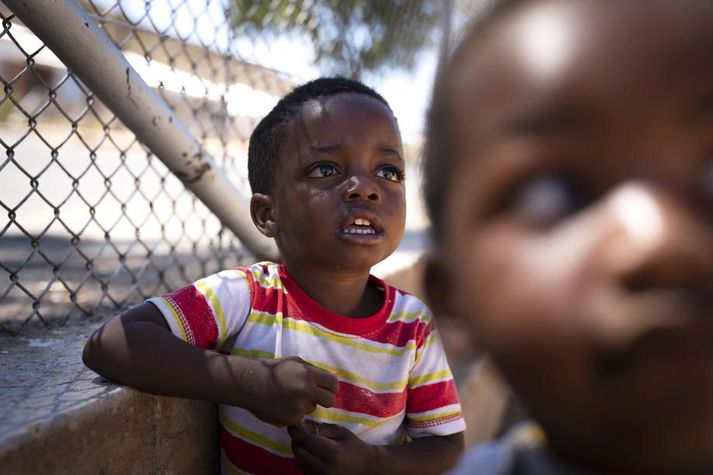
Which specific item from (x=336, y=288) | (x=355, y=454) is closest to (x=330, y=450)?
(x=355, y=454)

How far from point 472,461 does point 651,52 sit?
2.15ft

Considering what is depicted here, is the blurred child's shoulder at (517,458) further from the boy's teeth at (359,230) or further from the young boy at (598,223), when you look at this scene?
the boy's teeth at (359,230)

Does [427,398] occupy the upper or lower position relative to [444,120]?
lower

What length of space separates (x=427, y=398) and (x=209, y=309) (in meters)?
0.64

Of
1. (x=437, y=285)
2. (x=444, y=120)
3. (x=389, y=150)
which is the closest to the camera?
(x=444, y=120)

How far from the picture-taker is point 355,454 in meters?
1.54

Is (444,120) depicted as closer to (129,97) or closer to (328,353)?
(328,353)

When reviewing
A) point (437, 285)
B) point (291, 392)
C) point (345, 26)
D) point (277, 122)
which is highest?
point (345, 26)

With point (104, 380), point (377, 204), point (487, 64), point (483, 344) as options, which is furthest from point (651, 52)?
point (104, 380)

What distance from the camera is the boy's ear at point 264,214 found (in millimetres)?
1849

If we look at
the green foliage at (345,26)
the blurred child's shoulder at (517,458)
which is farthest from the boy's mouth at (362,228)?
the green foliage at (345,26)

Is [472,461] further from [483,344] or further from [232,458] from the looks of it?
[232,458]

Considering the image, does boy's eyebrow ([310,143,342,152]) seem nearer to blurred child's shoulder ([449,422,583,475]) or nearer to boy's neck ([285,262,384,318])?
boy's neck ([285,262,384,318])

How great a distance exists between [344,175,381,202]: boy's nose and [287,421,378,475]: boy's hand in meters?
0.59
